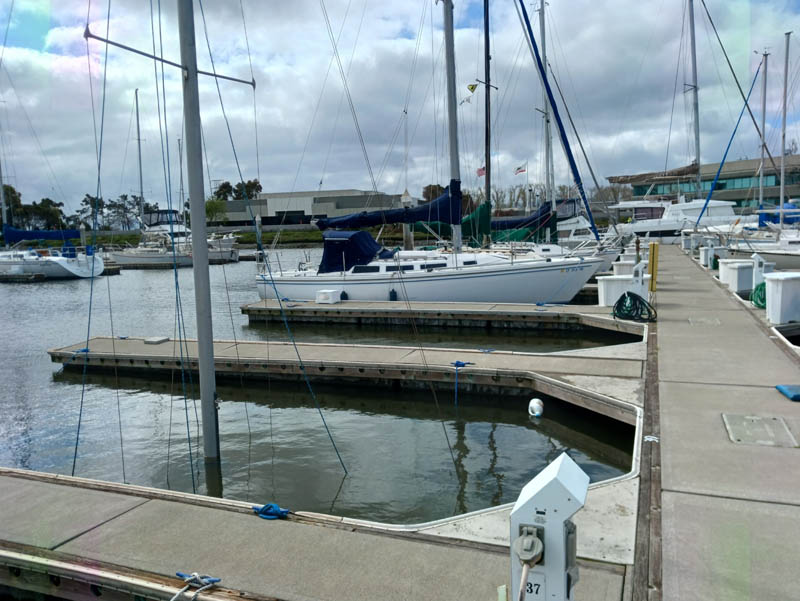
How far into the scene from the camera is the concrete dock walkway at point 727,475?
13.9ft

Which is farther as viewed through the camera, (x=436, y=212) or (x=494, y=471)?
(x=436, y=212)

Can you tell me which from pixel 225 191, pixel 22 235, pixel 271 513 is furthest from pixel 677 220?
pixel 225 191

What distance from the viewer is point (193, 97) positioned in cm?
734

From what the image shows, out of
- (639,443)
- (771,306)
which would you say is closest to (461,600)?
(639,443)

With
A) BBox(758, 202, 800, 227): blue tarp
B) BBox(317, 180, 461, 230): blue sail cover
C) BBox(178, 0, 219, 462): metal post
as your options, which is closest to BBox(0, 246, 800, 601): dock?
BBox(178, 0, 219, 462): metal post

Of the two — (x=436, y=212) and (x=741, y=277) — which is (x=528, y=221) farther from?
(x=741, y=277)

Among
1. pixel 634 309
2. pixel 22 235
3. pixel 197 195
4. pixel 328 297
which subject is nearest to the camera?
pixel 197 195

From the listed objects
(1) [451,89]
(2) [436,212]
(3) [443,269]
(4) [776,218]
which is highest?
(1) [451,89]

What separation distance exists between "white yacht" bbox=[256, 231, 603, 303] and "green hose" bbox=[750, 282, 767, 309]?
5771mm

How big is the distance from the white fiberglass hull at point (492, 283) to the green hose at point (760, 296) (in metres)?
5.77

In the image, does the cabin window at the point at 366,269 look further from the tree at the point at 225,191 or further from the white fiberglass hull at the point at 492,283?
the tree at the point at 225,191

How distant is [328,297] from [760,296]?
1377 centimetres

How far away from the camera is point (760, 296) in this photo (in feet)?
53.5

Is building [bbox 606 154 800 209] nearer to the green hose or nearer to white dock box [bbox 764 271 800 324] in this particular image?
the green hose
